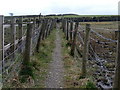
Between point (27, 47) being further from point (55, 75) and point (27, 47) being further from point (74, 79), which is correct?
point (74, 79)

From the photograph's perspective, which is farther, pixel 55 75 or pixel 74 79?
pixel 55 75

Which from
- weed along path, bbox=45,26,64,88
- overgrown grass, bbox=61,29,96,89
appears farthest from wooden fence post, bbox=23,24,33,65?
overgrown grass, bbox=61,29,96,89

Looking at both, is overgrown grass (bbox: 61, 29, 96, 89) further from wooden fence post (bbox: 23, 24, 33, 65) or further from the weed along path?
wooden fence post (bbox: 23, 24, 33, 65)

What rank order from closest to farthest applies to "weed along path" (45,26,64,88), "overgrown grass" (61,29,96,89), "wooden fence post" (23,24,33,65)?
"overgrown grass" (61,29,96,89)
"weed along path" (45,26,64,88)
"wooden fence post" (23,24,33,65)

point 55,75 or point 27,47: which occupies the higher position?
point 27,47

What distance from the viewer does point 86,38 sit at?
30.1ft

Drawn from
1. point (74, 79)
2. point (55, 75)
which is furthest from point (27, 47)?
point (74, 79)

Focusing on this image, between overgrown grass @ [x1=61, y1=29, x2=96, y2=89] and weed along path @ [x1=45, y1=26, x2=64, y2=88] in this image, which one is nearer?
overgrown grass @ [x1=61, y1=29, x2=96, y2=89]

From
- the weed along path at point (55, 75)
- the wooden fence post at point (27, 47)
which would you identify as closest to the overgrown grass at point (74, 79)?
the weed along path at point (55, 75)

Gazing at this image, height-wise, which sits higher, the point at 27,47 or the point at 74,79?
the point at 27,47

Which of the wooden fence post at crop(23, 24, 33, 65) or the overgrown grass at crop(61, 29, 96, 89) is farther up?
the wooden fence post at crop(23, 24, 33, 65)

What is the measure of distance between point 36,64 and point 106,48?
9.05m

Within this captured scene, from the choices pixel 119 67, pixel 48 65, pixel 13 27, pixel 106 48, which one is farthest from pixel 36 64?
pixel 106 48

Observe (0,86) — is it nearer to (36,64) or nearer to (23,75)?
(23,75)
